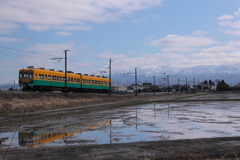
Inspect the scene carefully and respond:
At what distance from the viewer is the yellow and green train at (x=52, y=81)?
136 feet

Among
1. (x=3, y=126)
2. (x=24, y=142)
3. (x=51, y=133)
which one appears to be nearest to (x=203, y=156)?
(x=24, y=142)

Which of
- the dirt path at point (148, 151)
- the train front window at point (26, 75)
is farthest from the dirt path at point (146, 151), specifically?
the train front window at point (26, 75)

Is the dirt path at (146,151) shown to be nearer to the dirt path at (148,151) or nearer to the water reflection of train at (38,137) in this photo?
the dirt path at (148,151)

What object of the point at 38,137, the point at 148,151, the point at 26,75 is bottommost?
the point at 38,137

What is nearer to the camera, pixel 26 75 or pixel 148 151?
pixel 148 151

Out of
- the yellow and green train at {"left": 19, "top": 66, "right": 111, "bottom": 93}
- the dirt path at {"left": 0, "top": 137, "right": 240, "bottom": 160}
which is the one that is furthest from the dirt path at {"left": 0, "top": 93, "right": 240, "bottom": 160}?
A: the yellow and green train at {"left": 19, "top": 66, "right": 111, "bottom": 93}

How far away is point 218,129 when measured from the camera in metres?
13.7

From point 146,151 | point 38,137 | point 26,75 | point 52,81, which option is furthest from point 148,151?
point 52,81

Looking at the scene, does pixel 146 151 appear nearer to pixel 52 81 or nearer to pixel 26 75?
pixel 26 75

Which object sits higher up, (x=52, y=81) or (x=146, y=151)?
(x=52, y=81)

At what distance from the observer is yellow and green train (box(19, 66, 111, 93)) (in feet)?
136

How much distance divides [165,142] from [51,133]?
18.8 ft

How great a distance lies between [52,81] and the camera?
45719mm

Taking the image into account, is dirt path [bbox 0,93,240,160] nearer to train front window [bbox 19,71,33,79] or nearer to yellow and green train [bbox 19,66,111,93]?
train front window [bbox 19,71,33,79]
